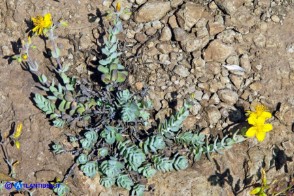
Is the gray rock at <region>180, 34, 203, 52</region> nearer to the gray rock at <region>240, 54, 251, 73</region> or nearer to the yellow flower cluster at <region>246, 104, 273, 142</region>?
the gray rock at <region>240, 54, 251, 73</region>

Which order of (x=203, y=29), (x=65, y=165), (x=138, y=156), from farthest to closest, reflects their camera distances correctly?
(x=203, y=29)
(x=65, y=165)
(x=138, y=156)

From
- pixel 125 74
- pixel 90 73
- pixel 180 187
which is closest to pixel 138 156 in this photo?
pixel 180 187

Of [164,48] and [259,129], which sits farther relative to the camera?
[164,48]

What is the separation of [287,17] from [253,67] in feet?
1.54

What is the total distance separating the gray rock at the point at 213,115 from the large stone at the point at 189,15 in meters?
0.65

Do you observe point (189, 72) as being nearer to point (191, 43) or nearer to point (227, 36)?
point (191, 43)

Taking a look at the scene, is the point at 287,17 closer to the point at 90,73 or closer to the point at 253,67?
the point at 253,67

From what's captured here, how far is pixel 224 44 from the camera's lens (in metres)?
3.44

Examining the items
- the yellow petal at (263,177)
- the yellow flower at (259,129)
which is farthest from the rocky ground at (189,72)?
the yellow flower at (259,129)

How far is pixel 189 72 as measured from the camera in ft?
11.4

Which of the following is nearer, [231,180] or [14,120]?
[231,180]

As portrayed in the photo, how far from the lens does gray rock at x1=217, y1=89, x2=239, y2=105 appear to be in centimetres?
334

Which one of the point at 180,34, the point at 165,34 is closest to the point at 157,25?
the point at 165,34

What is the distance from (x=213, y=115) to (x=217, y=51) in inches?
18.9
